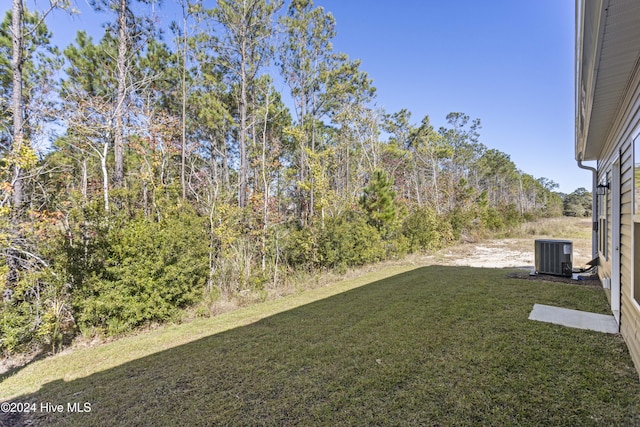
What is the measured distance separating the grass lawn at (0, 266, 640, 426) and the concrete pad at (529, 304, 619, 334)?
0.52 ft

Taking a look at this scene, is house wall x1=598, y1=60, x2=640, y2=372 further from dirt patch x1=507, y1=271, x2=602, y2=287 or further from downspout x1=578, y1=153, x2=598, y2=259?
downspout x1=578, y1=153, x2=598, y2=259

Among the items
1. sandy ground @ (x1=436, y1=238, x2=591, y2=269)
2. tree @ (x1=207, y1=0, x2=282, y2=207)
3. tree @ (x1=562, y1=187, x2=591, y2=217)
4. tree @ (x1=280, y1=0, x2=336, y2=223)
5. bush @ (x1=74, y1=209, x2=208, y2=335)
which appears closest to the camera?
bush @ (x1=74, y1=209, x2=208, y2=335)

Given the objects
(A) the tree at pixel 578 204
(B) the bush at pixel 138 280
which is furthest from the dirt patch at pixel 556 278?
(A) the tree at pixel 578 204

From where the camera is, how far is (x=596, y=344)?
109 inches

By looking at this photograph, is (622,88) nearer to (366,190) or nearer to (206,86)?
(366,190)

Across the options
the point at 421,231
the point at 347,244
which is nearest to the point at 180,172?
the point at 347,244

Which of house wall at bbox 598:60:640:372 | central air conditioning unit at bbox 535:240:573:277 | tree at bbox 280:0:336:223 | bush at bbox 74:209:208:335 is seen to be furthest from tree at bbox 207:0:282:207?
house wall at bbox 598:60:640:372

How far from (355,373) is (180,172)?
35.5ft

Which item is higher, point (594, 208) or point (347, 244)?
point (594, 208)

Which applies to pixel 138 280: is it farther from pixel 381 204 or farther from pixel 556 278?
pixel 556 278

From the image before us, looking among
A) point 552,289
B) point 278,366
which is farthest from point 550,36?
point 278,366

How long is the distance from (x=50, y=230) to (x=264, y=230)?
12.0 feet

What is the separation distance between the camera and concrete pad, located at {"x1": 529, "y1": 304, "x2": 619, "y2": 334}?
Answer: 320cm

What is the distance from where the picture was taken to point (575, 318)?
350cm
